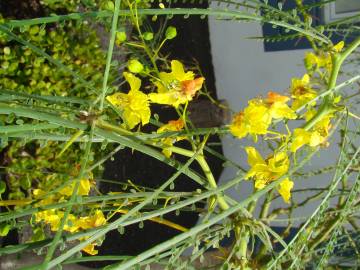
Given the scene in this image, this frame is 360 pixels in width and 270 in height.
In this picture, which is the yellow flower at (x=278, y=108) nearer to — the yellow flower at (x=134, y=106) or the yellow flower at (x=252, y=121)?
the yellow flower at (x=252, y=121)

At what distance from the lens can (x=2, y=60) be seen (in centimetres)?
218

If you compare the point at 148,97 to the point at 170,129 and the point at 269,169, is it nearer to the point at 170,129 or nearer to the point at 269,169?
the point at 170,129

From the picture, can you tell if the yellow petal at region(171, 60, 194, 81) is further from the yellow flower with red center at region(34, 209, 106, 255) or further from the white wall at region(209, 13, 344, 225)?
the white wall at region(209, 13, 344, 225)

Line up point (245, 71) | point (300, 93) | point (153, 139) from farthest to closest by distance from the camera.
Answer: point (245, 71)
point (300, 93)
point (153, 139)

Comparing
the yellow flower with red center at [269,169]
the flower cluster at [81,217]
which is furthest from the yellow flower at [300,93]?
the flower cluster at [81,217]

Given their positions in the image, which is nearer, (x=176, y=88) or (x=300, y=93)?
(x=176, y=88)

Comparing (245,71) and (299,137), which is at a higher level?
(299,137)

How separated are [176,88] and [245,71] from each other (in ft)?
7.63

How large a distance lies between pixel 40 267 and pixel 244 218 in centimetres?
49

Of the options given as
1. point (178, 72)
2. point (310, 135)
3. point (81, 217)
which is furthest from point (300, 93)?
point (81, 217)

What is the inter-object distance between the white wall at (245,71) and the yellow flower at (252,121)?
193 centimetres

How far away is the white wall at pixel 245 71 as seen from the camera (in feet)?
9.19

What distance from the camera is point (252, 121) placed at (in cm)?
86

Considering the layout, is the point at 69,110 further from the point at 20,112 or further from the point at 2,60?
the point at 2,60
